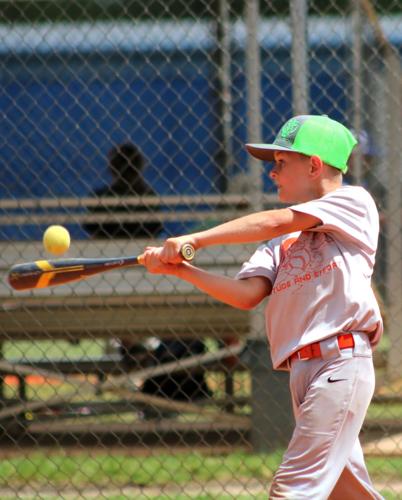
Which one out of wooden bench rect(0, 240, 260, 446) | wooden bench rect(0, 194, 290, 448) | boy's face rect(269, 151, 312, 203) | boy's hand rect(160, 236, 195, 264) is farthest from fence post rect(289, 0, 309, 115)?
boy's hand rect(160, 236, 195, 264)

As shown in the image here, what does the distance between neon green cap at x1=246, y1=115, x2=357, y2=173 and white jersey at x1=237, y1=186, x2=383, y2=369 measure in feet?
0.39

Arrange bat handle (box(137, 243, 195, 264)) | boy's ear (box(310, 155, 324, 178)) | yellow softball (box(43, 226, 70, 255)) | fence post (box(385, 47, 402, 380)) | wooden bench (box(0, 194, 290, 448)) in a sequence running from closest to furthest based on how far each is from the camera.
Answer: bat handle (box(137, 243, 195, 264)) < boy's ear (box(310, 155, 324, 178)) < yellow softball (box(43, 226, 70, 255)) < wooden bench (box(0, 194, 290, 448)) < fence post (box(385, 47, 402, 380))

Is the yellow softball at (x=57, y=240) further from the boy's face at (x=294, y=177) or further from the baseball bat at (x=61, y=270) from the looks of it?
the boy's face at (x=294, y=177)

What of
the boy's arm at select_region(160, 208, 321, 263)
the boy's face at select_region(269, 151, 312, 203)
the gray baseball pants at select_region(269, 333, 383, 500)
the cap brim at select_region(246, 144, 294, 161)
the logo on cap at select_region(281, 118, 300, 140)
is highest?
the logo on cap at select_region(281, 118, 300, 140)

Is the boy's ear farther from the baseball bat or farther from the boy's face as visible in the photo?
the baseball bat

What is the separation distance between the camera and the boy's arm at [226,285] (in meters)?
3.25

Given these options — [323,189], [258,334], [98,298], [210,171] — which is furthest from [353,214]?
[210,171]

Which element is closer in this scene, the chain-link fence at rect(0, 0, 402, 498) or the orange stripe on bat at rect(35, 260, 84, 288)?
the orange stripe on bat at rect(35, 260, 84, 288)

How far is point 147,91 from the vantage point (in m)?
6.61

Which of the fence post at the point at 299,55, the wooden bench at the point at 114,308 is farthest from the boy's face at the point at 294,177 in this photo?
the wooden bench at the point at 114,308

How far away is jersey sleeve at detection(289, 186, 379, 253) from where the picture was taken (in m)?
3.10

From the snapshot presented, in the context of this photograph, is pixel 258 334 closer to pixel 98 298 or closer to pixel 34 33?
pixel 98 298

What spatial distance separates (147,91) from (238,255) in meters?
1.38

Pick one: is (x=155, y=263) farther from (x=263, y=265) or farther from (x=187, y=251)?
(x=263, y=265)
